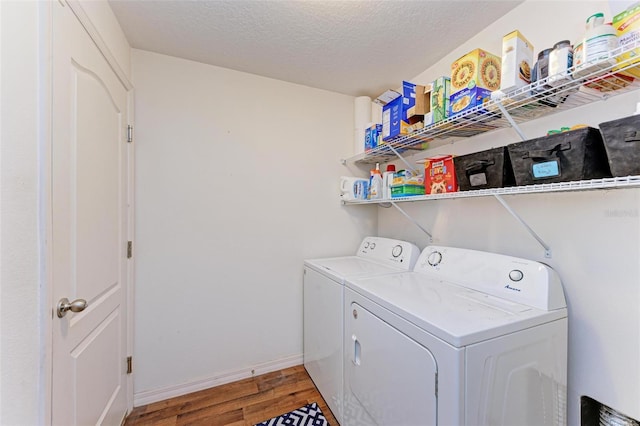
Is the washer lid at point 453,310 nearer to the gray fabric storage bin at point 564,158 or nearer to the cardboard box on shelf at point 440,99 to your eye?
the gray fabric storage bin at point 564,158

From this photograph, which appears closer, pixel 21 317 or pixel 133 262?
pixel 21 317

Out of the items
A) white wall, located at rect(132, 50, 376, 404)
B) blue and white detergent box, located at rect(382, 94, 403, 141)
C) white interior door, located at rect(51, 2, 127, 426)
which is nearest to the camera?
white interior door, located at rect(51, 2, 127, 426)

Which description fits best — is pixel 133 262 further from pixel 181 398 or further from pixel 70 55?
pixel 70 55

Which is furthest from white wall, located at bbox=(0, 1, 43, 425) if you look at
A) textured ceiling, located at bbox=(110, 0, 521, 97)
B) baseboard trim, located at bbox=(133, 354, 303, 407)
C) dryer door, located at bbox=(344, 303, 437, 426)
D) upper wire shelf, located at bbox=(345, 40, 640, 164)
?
upper wire shelf, located at bbox=(345, 40, 640, 164)

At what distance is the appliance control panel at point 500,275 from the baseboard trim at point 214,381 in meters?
1.40

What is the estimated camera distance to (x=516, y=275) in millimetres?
1143

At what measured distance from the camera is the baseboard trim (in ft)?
5.72

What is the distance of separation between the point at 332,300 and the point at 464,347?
92 centimetres

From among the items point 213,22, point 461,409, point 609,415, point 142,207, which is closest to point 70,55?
point 213,22

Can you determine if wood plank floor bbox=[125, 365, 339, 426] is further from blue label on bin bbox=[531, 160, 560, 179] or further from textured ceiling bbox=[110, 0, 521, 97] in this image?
textured ceiling bbox=[110, 0, 521, 97]

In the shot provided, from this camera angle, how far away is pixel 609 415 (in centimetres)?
102

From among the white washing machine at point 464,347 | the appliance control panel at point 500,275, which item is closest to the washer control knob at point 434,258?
the appliance control panel at point 500,275

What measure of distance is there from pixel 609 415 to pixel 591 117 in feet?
4.03

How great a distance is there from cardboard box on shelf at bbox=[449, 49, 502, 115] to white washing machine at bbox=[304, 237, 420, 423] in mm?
979
